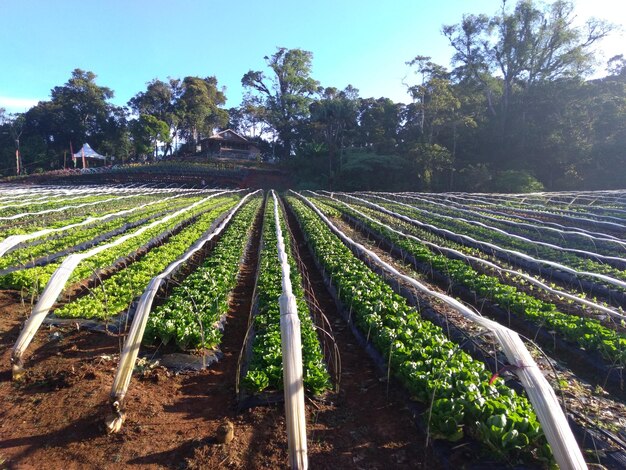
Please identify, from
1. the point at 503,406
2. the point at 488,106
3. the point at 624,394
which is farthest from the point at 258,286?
the point at 488,106

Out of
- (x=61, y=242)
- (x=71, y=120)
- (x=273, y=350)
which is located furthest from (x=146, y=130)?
(x=273, y=350)

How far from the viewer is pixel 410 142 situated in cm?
4141

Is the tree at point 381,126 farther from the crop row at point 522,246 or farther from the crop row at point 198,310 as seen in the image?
the crop row at point 198,310

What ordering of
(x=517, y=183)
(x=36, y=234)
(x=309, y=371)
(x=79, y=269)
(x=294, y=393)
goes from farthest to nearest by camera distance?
(x=517, y=183) < (x=79, y=269) < (x=36, y=234) < (x=309, y=371) < (x=294, y=393)

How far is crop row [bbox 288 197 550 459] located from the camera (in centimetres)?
331

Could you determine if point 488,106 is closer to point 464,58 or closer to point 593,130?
point 464,58

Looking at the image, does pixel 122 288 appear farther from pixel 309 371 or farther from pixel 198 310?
pixel 309 371

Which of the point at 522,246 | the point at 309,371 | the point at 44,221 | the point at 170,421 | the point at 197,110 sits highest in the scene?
the point at 197,110

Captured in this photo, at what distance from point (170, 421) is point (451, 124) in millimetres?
40584

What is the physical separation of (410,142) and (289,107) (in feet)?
89.7

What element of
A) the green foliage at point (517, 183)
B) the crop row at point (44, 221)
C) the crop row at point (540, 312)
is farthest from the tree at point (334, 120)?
the crop row at point (540, 312)

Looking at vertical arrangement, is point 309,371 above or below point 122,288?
below

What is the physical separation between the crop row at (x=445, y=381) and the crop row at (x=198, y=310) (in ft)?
7.83

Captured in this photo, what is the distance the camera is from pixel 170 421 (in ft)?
13.1
